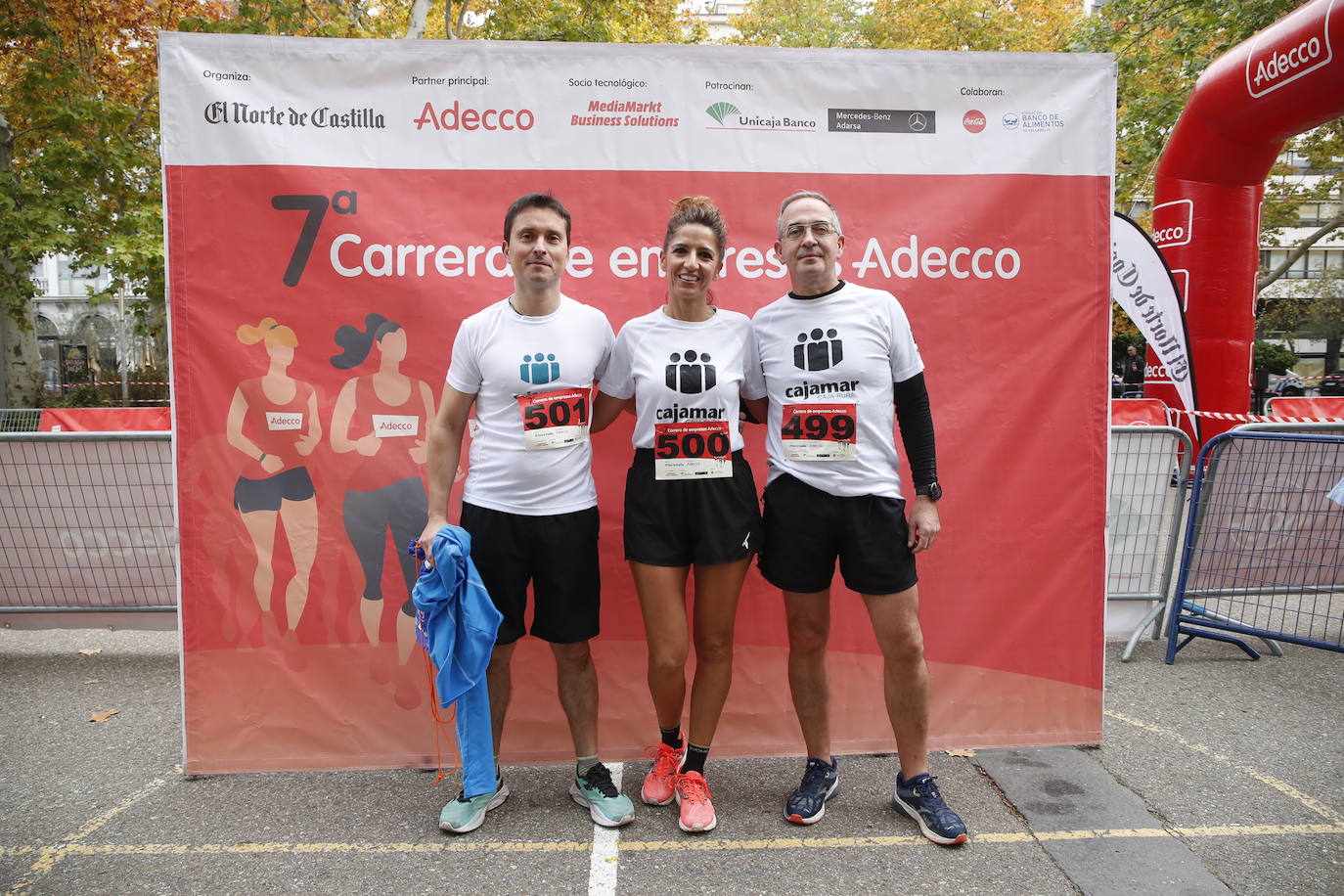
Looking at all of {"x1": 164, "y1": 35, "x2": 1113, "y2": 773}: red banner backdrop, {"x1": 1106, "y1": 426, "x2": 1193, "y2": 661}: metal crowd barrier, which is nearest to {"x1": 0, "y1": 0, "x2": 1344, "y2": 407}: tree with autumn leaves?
{"x1": 164, "y1": 35, "x2": 1113, "y2": 773}: red banner backdrop

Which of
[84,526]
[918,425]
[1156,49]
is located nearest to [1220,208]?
[918,425]

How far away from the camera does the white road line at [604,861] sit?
2.55 m

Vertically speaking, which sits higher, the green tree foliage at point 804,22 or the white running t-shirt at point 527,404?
the green tree foliage at point 804,22

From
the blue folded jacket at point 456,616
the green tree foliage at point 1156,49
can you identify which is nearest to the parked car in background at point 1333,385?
the green tree foliage at point 1156,49

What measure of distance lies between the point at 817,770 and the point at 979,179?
2446 millimetres

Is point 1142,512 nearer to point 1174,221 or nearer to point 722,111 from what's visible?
point 722,111

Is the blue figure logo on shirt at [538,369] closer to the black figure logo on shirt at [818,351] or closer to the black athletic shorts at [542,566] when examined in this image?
the black athletic shorts at [542,566]

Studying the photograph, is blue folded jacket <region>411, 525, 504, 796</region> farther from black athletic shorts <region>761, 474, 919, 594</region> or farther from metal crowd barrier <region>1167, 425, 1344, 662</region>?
metal crowd barrier <region>1167, 425, 1344, 662</region>

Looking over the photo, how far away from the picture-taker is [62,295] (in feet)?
136

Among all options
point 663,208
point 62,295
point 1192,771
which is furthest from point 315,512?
point 62,295

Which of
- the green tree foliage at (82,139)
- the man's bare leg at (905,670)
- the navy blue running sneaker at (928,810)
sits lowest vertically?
the navy blue running sneaker at (928,810)

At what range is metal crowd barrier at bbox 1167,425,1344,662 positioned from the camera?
4484 mm

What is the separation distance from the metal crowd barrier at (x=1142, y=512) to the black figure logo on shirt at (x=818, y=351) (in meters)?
2.73

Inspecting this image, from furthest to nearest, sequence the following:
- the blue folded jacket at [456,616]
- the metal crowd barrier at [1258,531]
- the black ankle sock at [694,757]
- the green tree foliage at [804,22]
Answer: the green tree foliage at [804,22] < the metal crowd barrier at [1258,531] < the black ankle sock at [694,757] < the blue folded jacket at [456,616]
